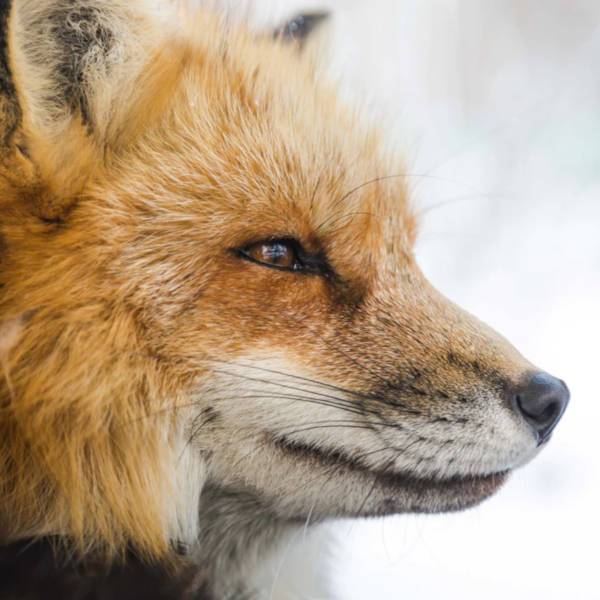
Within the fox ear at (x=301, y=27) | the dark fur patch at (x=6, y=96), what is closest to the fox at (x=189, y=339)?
the dark fur patch at (x=6, y=96)

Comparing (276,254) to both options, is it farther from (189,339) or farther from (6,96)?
(6,96)

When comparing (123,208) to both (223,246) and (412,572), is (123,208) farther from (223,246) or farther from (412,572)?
(412,572)

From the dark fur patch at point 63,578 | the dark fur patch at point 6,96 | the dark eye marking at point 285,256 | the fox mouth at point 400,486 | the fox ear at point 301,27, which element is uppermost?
the fox ear at point 301,27

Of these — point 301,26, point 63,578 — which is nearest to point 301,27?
point 301,26

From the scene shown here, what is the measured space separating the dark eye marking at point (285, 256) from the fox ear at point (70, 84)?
0.17 metres

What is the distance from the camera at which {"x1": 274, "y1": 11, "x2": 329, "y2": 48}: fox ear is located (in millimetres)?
965

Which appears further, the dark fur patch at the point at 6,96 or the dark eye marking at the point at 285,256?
the dark eye marking at the point at 285,256

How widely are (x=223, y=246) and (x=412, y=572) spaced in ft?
2.06

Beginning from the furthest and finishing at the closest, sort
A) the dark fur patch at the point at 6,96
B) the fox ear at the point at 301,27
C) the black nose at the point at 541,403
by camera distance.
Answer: the fox ear at the point at 301,27 → the black nose at the point at 541,403 → the dark fur patch at the point at 6,96

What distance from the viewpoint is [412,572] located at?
1.02m

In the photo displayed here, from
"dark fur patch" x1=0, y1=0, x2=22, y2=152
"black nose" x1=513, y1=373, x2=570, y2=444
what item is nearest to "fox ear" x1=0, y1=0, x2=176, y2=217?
"dark fur patch" x1=0, y1=0, x2=22, y2=152

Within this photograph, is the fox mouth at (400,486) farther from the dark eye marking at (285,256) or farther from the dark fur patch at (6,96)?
the dark fur patch at (6,96)

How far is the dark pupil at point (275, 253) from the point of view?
69cm

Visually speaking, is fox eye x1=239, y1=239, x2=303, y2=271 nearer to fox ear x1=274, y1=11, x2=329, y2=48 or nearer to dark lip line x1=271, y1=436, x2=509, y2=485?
dark lip line x1=271, y1=436, x2=509, y2=485
